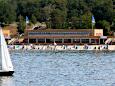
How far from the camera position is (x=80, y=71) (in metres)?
80.2

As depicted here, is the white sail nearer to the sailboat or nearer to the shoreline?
the sailboat

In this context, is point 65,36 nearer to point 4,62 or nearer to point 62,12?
point 62,12

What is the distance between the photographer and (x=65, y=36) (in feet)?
541

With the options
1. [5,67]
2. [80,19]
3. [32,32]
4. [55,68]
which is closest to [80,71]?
[55,68]

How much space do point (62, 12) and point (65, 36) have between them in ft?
62.8

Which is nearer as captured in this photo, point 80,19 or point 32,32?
point 32,32

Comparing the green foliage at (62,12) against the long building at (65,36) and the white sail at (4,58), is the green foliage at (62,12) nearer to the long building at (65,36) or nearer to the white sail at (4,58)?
the long building at (65,36)

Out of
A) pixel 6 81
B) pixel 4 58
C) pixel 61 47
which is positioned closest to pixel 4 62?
pixel 4 58

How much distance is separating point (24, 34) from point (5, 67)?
101 meters

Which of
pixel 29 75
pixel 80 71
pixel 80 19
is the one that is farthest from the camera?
pixel 80 19

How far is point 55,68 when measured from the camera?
280ft

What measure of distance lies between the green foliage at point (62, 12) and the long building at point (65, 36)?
8.95 metres

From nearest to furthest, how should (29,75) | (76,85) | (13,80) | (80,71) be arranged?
(76,85)
(13,80)
(29,75)
(80,71)

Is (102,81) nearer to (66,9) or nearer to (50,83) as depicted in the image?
(50,83)
